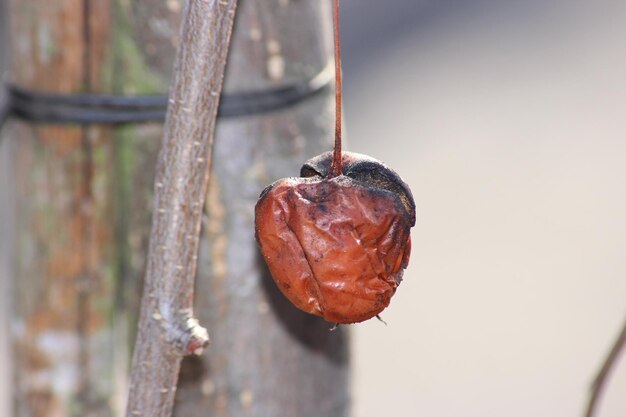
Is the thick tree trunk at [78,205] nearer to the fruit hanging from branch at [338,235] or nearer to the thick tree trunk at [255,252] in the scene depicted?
the thick tree trunk at [255,252]

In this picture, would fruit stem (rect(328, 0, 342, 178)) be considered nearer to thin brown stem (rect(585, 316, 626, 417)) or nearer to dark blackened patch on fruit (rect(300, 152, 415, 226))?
→ dark blackened patch on fruit (rect(300, 152, 415, 226))

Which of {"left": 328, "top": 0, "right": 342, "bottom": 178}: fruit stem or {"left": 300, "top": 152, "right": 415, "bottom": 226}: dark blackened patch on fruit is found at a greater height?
{"left": 328, "top": 0, "right": 342, "bottom": 178}: fruit stem

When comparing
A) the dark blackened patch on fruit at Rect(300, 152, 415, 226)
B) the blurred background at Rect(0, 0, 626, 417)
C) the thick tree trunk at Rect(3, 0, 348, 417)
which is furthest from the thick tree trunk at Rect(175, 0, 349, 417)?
the blurred background at Rect(0, 0, 626, 417)

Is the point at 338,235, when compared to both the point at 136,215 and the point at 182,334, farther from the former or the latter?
the point at 136,215

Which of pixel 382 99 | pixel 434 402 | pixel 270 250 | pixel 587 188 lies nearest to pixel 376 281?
pixel 270 250

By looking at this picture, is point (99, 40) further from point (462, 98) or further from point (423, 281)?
point (462, 98)

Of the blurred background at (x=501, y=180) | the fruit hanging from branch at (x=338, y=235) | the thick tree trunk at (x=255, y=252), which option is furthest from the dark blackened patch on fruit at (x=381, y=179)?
the blurred background at (x=501, y=180)

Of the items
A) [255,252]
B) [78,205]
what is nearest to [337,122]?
[255,252]
